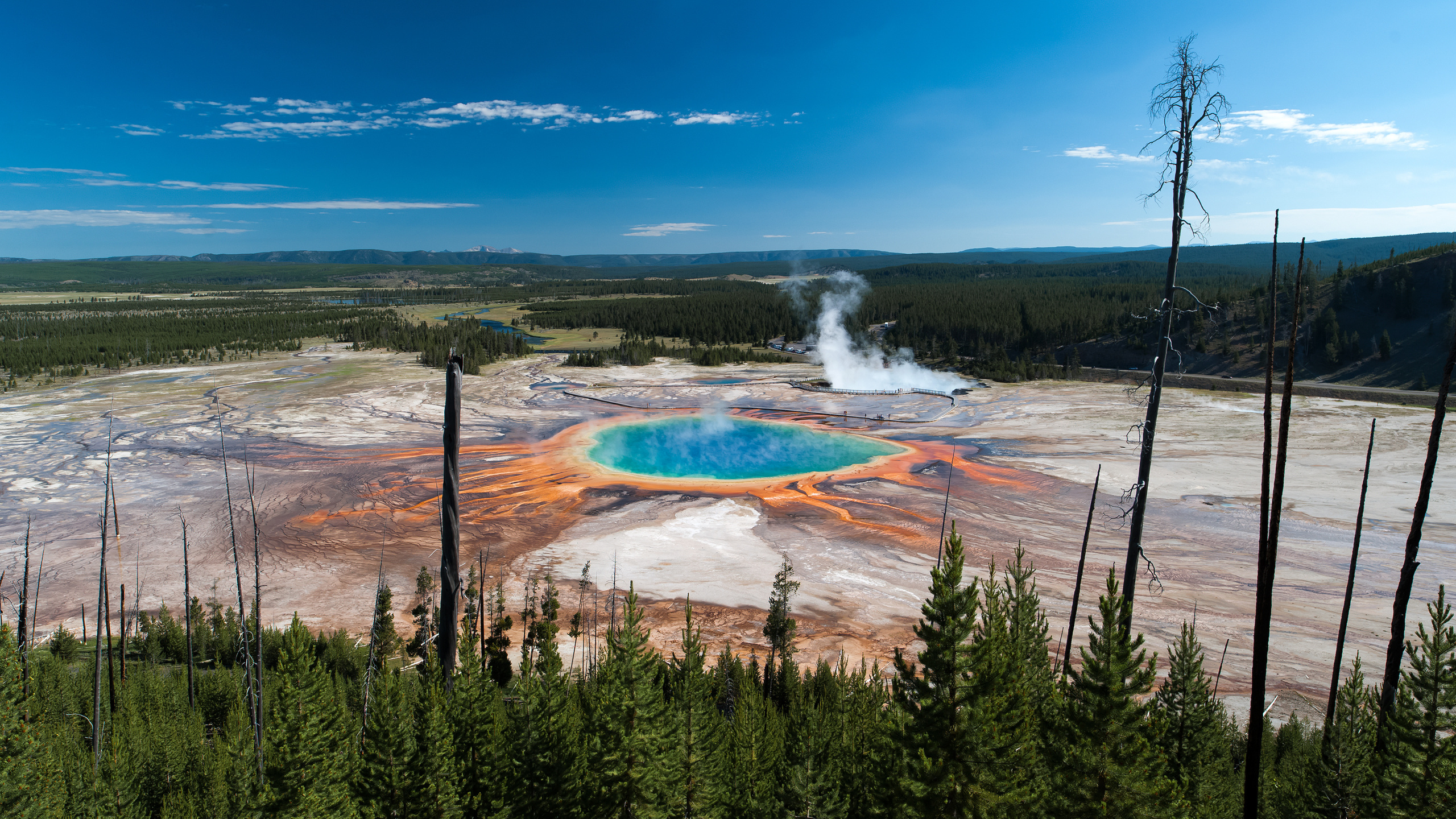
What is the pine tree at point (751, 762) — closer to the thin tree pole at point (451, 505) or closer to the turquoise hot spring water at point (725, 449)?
the thin tree pole at point (451, 505)

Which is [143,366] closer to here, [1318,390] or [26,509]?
[26,509]

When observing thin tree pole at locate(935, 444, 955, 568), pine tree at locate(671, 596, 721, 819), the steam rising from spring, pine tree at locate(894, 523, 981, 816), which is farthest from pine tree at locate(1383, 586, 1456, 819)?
the steam rising from spring

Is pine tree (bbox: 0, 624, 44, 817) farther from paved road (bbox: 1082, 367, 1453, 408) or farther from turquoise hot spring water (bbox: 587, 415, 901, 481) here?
paved road (bbox: 1082, 367, 1453, 408)

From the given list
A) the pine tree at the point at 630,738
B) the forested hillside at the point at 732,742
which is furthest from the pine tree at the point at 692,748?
the pine tree at the point at 630,738

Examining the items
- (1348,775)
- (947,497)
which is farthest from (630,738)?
(947,497)

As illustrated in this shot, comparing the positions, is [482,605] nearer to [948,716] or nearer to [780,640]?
[780,640]
